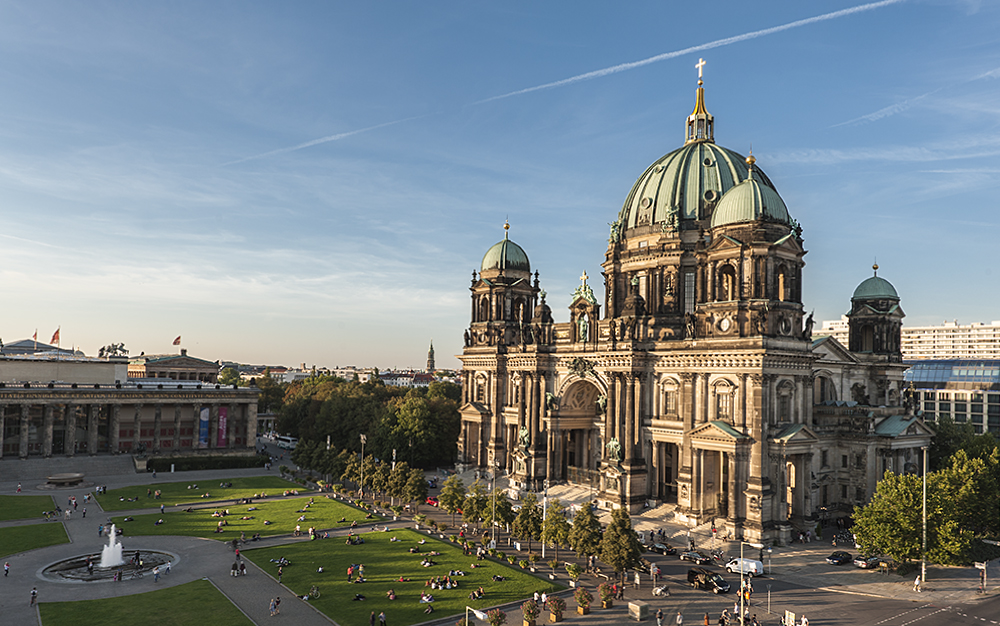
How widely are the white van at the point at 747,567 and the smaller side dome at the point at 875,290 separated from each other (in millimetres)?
46798

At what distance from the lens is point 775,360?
70500 mm

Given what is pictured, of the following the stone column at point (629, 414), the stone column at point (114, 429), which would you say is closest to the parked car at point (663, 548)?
the stone column at point (629, 414)

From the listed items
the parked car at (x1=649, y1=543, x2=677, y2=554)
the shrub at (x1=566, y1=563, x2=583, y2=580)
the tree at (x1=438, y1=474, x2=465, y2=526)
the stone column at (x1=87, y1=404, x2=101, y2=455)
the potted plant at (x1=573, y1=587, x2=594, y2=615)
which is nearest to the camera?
the potted plant at (x1=573, y1=587, x2=594, y2=615)

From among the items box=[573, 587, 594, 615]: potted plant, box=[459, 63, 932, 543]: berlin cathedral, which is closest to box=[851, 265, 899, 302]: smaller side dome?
box=[459, 63, 932, 543]: berlin cathedral

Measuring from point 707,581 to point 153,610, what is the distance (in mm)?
39942

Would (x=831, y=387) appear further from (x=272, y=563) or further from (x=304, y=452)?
(x=304, y=452)

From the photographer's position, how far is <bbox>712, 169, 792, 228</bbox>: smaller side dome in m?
73.6

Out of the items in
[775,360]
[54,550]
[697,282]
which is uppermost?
[697,282]

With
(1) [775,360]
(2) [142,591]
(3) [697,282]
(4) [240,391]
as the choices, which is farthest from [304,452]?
(1) [775,360]

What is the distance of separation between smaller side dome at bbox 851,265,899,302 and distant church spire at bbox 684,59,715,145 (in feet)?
90.6

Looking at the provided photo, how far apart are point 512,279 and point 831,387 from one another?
46.7 meters

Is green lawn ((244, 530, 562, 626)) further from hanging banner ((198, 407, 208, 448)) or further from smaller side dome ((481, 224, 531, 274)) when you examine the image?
hanging banner ((198, 407, 208, 448))

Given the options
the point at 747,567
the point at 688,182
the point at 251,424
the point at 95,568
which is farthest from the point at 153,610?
the point at 251,424

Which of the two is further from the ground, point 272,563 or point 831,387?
point 831,387
